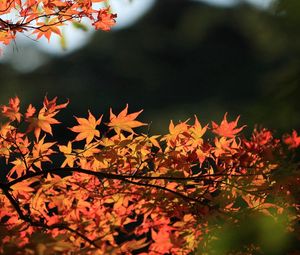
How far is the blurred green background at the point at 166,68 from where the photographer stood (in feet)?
33.0

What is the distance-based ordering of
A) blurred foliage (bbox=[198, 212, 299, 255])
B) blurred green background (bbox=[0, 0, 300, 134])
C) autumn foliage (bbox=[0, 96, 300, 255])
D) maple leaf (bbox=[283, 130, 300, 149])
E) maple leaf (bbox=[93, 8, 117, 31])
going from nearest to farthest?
blurred foliage (bbox=[198, 212, 299, 255]) < maple leaf (bbox=[283, 130, 300, 149]) < autumn foliage (bbox=[0, 96, 300, 255]) < maple leaf (bbox=[93, 8, 117, 31]) < blurred green background (bbox=[0, 0, 300, 134])

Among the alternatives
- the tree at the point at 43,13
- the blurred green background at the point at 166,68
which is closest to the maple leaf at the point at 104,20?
the tree at the point at 43,13

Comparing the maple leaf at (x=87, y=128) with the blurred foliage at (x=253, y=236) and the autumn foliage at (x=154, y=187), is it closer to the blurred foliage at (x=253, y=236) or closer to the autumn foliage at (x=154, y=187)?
the autumn foliage at (x=154, y=187)

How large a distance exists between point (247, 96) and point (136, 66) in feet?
9.66

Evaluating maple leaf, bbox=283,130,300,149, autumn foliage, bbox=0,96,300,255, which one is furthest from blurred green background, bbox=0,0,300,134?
maple leaf, bbox=283,130,300,149

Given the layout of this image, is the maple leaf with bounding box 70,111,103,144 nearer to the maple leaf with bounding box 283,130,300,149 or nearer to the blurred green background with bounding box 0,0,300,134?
the maple leaf with bounding box 283,130,300,149

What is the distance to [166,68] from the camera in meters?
11.6

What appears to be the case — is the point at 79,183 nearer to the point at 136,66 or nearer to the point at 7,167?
the point at 7,167

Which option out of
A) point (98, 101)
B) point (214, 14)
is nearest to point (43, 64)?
point (98, 101)

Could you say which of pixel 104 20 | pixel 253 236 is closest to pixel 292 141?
pixel 253 236

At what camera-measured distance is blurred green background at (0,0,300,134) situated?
1005 cm

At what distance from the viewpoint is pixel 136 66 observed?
11781 millimetres

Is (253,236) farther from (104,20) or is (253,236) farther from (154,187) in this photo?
(104,20)

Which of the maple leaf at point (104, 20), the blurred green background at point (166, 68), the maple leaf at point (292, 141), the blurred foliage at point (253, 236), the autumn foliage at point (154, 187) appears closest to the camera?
the blurred foliage at point (253, 236)
